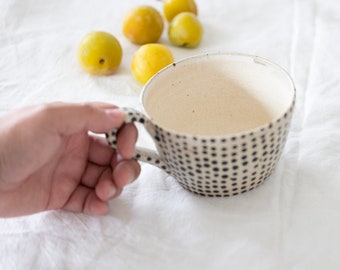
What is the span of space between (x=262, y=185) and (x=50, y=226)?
23cm

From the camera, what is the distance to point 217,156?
52 centimetres

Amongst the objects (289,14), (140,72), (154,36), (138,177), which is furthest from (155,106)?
(289,14)

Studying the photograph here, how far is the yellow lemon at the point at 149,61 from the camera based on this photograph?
30.7 inches

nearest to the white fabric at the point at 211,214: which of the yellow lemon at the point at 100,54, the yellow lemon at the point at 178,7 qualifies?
the yellow lemon at the point at 100,54

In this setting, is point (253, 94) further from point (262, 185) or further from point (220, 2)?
point (220, 2)

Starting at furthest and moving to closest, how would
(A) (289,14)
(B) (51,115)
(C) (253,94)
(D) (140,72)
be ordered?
1. (A) (289,14)
2. (D) (140,72)
3. (C) (253,94)
4. (B) (51,115)

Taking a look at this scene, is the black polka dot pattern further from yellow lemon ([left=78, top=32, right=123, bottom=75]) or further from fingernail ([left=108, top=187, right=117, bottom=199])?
yellow lemon ([left=78, top=32, right=123, bottom=75])

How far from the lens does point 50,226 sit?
0.58m

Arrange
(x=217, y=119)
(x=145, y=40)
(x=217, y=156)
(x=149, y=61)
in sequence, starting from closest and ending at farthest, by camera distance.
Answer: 1. (x=217, y=156)
2. (x=217, y=119)
3. (x=149, y=61)
4. (x=145, y=40)

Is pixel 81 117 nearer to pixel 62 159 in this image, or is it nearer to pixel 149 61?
pixel 62 159

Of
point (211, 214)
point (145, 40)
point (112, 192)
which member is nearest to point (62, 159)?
point (112, 192)

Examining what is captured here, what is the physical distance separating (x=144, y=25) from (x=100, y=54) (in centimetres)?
10

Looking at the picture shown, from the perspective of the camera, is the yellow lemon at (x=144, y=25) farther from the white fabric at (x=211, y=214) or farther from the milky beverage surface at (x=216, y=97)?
the milky beverage surface at (x=216, y=97)

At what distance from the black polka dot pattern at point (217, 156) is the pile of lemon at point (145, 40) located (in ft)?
0.79
